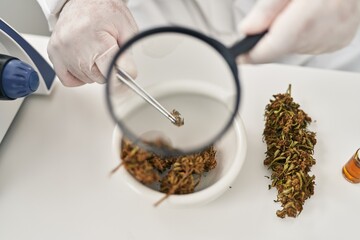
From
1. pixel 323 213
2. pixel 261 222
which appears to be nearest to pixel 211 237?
pixel 261 222

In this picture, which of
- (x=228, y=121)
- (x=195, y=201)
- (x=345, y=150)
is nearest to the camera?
(x=228, y=121)

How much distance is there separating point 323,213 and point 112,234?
336mm

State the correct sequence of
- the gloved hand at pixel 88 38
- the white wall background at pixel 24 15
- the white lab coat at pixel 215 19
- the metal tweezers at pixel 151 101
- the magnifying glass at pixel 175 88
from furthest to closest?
the white wall background at pixel 24 15
the white lab coat at pixel 215 19
the gloved hand at pixel 88 38
the metal tweezers at pixel 151 101
the magnifying glass at pixel 175 88

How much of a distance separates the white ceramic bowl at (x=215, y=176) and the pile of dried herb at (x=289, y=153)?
86mm

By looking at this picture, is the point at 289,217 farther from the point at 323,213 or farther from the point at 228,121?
the point at 228,121

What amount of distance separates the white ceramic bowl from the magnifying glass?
2.7 inches

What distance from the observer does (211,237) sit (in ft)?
1.90

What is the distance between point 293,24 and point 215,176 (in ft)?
0.79

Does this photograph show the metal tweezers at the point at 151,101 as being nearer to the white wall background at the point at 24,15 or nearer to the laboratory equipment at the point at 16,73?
the laboratory equipment at the point at 16,73

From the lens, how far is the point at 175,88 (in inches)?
21.9

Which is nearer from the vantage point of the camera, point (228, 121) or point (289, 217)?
point (228, 121)

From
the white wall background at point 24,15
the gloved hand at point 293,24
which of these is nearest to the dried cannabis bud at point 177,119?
the gloved hand at point 293,24

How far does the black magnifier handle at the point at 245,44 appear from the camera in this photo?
0.41 meters

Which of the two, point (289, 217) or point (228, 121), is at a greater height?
point (228, 121)
